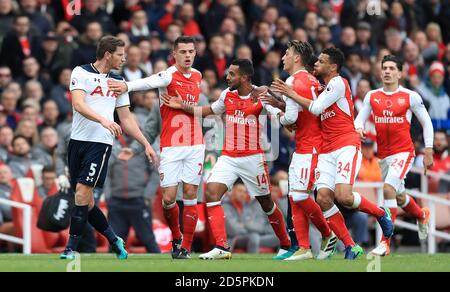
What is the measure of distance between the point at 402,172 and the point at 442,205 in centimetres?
601

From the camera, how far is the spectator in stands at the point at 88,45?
2239 cm

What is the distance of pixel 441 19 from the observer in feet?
93.1

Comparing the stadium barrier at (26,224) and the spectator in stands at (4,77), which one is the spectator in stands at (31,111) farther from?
the stadium barrier at (26,224)

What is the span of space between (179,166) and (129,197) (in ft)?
13.5

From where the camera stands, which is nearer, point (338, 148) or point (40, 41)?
point (338, 148)

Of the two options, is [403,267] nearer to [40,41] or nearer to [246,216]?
[246,216]

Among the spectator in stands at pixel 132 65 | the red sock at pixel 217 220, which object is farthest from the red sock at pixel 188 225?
the spectator in stands at pixel 132 65

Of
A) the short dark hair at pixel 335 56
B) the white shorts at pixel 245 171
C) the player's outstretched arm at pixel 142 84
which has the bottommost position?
the white shorts at pixel 245 171

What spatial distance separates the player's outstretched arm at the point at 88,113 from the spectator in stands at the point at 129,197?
4.94m

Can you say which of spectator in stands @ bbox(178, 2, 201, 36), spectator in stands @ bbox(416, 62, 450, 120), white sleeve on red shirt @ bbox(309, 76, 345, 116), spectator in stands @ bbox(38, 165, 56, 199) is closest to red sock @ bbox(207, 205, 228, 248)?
white sleeve on red shirt @ bbox(309, 76, 345, 116)

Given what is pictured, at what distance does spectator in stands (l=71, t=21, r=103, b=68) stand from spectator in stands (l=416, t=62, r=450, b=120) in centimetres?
622

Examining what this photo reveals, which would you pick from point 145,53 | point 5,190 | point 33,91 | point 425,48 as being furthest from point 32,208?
point 425,48

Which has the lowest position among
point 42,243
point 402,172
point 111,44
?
point 42,243
